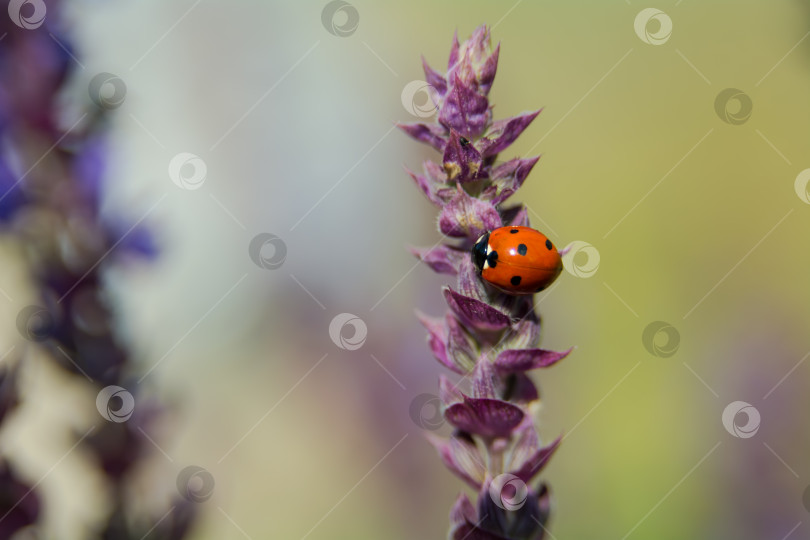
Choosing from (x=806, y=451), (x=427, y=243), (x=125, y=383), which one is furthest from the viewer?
(x=427, y=243)

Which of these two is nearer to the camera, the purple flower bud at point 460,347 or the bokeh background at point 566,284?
the purple flower bud at point 460,347

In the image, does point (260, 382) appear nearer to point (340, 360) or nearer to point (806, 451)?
point (340, 360)

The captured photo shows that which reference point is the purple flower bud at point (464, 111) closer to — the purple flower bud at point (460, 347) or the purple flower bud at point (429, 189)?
the purple flower bud at point (429, 189)

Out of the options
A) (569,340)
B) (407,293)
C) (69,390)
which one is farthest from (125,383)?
(569,340)

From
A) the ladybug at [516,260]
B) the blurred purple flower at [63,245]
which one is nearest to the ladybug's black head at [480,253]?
the ladybug at [516,260]

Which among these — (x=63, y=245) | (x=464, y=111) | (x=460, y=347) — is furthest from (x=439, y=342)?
(x=63, y=245)

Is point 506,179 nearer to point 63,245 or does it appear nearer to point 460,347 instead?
point 460,347

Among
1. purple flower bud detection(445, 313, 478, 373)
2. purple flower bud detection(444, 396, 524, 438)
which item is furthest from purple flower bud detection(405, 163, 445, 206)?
purple flower bud detection(444, 396, 524, 438)
